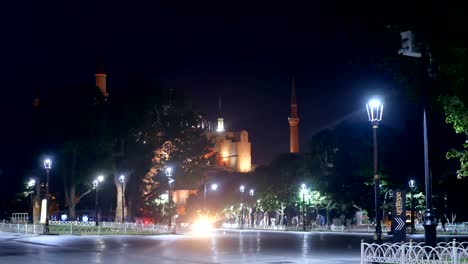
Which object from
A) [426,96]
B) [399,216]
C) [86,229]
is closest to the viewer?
[426,96]

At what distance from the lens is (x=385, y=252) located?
64.7 feet

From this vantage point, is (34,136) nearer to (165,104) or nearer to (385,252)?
(165,104)

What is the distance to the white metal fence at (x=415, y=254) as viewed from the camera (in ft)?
59.5

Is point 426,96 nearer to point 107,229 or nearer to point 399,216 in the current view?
point 399,216

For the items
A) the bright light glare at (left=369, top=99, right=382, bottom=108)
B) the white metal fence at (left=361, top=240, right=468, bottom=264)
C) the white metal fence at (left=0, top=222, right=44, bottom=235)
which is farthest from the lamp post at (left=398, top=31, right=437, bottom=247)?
the white metal fence at (left=0, top=222, right=44, bottom=235)

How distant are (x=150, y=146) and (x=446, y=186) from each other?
88.3 feet

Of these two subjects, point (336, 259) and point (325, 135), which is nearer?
point (336, 259)

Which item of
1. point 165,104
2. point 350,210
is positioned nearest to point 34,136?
point 165,104

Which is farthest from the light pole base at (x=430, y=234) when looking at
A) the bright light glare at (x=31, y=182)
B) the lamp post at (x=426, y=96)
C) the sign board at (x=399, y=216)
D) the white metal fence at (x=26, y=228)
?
the bright light glare at (x=31, y=182)

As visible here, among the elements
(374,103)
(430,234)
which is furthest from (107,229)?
(430,234)

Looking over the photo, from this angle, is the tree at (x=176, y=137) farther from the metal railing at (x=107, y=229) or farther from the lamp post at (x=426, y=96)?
the lamp post at (x=426, y=96)

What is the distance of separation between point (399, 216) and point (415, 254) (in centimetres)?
340

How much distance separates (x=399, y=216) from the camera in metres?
22.1

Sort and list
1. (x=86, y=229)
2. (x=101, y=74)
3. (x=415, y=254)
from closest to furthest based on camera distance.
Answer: (x=415, y=254) → (x=86, y=229) → (x=101, y=74)
